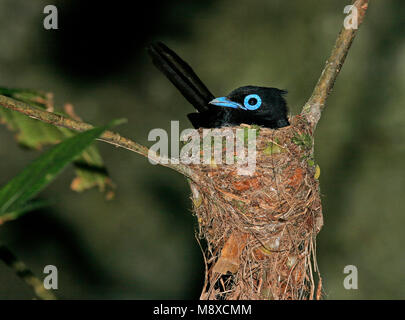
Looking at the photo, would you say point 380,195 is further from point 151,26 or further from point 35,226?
point 35,226

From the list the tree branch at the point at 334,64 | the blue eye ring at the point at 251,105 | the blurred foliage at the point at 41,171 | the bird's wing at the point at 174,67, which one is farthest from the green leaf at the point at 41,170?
the blue eye ring at the point at 251,105

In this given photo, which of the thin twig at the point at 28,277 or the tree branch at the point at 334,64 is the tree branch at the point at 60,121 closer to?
the thin twig at the point at 28,277

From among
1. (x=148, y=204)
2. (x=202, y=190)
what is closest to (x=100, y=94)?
(x=148, y=204)

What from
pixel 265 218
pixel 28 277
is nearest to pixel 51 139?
pixel 28 277

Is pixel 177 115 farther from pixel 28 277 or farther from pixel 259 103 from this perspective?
pixel 28 277

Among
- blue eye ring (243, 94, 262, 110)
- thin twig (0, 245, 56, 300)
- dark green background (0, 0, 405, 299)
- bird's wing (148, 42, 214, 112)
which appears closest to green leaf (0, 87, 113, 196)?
bird's wing (148, 42, 214, 112)
